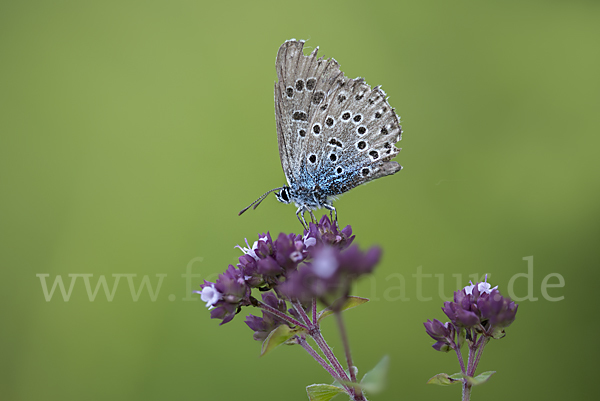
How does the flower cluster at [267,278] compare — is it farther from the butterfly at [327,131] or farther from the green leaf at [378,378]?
the butterfly at [327,131]

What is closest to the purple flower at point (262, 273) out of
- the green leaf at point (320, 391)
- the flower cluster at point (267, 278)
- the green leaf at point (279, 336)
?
the flower cluster at point (267, 278)

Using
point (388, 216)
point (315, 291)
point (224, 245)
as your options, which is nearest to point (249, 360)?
point (224, 245)

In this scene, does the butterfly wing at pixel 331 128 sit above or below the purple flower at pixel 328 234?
above

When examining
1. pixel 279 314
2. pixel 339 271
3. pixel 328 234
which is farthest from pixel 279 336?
pixel 339 271

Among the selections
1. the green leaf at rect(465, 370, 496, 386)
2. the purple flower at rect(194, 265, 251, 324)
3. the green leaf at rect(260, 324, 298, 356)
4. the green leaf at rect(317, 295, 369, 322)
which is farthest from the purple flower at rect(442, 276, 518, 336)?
Result: the purple flower at rect(194, 265, 251, 324)

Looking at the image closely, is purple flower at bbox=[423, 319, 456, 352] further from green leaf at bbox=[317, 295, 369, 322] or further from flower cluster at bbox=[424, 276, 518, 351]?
green leaf at bbox=[317, 295, 369, 322]

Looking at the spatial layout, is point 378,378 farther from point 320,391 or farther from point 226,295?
point 226,295
